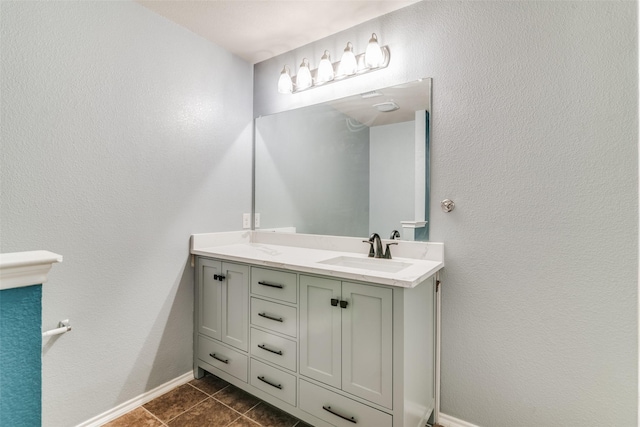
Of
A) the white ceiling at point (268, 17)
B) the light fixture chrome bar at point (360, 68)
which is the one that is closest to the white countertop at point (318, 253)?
the light fixture chrome bar at point (360, 68)

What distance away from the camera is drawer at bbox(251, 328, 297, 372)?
1660 mm

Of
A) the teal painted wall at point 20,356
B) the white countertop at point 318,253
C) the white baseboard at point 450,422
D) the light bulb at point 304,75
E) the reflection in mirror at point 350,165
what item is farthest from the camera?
the light bulb at point 304,75

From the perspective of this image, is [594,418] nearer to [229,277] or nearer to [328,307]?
[328,307]

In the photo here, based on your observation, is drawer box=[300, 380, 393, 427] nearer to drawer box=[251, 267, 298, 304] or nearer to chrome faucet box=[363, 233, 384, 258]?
drawer box=[251, 267, 298, 304]

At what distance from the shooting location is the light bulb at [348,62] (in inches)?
76.4

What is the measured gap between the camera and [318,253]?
2033mm

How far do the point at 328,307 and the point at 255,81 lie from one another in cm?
186

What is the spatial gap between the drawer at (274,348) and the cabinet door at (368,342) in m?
0.31

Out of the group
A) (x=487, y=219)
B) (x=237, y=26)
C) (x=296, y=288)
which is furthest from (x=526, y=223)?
(x=237, y=26)

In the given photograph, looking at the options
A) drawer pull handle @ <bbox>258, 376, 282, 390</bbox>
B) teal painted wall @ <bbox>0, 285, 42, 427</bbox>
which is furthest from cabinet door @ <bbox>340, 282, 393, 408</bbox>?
teal painted wall @ <bbox>0, 285, 42, 427</bbox>

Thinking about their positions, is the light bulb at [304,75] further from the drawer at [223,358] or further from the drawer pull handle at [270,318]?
the drawer at [223,358]

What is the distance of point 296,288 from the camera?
1.64 meters

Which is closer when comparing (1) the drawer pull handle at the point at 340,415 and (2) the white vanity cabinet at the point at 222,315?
(1) the drawer pull handle at the point at 340,415

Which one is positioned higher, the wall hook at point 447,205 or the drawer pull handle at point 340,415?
the wall hook at point 447,205
